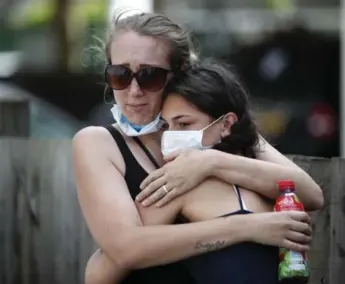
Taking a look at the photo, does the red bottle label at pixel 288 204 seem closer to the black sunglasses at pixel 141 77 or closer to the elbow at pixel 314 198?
the elbow at pixel 314 198

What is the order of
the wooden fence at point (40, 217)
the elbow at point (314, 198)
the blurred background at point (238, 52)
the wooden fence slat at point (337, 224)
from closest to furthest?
the elbow at point (314, 198)
the wooden fence slat at point (337, 224)
the wooden fence at point (40, 217)
the blurred background at point (238, 52)

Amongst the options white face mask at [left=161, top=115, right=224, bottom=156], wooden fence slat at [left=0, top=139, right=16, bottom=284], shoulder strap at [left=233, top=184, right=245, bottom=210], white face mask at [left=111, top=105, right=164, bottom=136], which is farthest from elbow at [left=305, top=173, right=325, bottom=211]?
wooden fence slat at [left=0, top=139, right=16, bottom=284]

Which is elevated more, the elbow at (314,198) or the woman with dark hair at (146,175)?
the woman with dark hair at (146,175)

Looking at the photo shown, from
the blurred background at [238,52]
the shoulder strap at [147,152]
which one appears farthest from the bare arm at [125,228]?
the blurred background at [238,52]

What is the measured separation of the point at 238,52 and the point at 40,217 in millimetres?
5170

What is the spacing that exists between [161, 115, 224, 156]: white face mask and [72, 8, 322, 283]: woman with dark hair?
45 mm

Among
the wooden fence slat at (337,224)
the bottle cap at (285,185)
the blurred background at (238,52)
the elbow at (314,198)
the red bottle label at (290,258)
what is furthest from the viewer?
the blurred background at (238,52)

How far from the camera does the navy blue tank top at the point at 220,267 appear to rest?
106 inches

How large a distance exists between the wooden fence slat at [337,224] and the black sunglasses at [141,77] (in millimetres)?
1161

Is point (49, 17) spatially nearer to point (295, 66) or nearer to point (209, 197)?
point (295, 66)

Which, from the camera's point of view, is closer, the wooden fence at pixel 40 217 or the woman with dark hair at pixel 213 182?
the woman with dark hair at pixel 213 182

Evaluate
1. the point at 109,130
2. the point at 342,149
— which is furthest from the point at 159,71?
the point at 342,149

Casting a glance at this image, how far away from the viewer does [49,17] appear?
9328mm

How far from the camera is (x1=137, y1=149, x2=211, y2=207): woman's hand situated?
279cm
